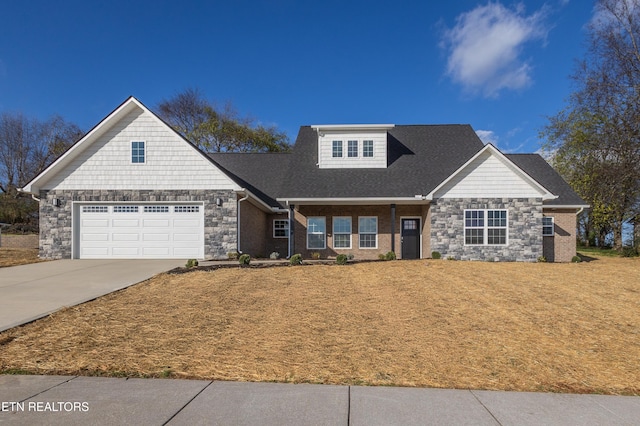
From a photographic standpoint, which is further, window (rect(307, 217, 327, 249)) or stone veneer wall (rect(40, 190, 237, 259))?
window (rect(307, 217, 327, 249))

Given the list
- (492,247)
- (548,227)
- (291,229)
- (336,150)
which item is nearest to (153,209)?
(291,229)

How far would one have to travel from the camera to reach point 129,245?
1474 centimetres

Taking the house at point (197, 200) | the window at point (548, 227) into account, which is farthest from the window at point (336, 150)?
the window at point (548, 227)

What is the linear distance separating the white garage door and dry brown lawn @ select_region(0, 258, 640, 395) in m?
5.43

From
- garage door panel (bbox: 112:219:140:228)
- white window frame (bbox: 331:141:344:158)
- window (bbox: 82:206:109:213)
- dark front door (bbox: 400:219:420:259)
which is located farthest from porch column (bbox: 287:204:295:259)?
window (bbox: 82:206:109:213)

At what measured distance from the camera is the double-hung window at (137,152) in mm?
14990

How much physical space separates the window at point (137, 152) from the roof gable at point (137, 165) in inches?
6.2

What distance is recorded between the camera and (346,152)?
18031 mm

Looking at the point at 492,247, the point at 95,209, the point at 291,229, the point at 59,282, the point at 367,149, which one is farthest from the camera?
the point at 367,149

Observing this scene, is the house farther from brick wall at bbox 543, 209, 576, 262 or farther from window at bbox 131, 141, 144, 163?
brick wall at bbox 543, 209, 576, 262

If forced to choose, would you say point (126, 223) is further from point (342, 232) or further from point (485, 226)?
point (485, 226)

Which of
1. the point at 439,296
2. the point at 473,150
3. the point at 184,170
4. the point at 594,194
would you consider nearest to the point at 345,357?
the point at 439,296

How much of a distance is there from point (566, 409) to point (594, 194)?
22902 mm

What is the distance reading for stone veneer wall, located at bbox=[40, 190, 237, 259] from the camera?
578 inches
